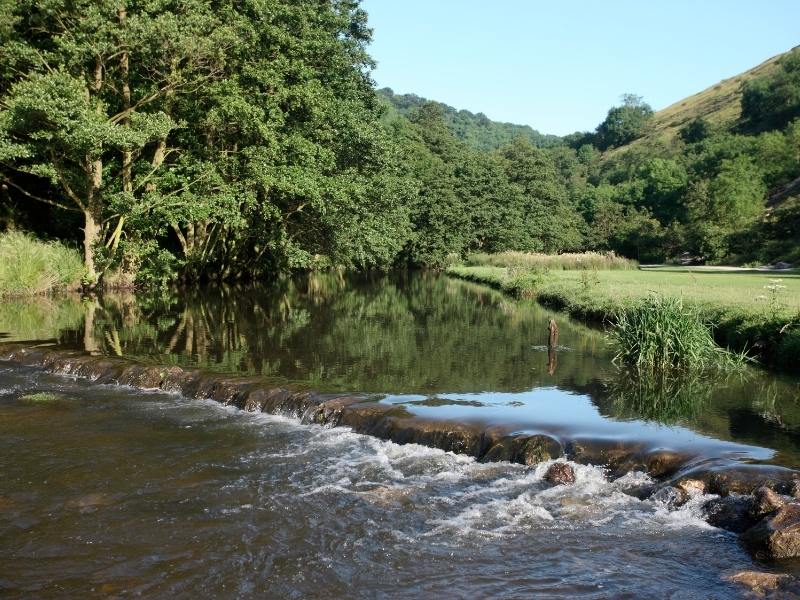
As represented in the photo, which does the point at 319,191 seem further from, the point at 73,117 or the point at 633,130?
the point at 633,130

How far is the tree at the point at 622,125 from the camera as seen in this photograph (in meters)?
177

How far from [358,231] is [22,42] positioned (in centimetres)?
1779

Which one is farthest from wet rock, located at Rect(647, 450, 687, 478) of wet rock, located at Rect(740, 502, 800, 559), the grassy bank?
the grassy bank

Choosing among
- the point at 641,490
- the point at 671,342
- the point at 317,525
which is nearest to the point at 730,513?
the point at 641,490

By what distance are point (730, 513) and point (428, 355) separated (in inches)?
440

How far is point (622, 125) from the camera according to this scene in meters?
180

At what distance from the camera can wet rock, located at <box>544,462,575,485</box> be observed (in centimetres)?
935

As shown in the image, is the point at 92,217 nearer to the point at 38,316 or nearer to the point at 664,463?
the point at 38,316

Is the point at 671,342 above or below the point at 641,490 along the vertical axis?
above

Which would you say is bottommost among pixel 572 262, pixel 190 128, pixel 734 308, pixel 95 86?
pixel 734 308

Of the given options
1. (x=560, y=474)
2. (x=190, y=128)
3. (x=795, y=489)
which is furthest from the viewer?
(x=190, y=128)

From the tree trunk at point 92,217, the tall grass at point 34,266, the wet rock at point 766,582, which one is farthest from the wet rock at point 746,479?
the tall grass at point 34,266

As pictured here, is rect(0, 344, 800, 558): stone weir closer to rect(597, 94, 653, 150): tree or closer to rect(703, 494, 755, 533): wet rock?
rect(703, 494, 755, 533): wet rock

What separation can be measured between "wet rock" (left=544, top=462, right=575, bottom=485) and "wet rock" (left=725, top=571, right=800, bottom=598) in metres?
2.79
